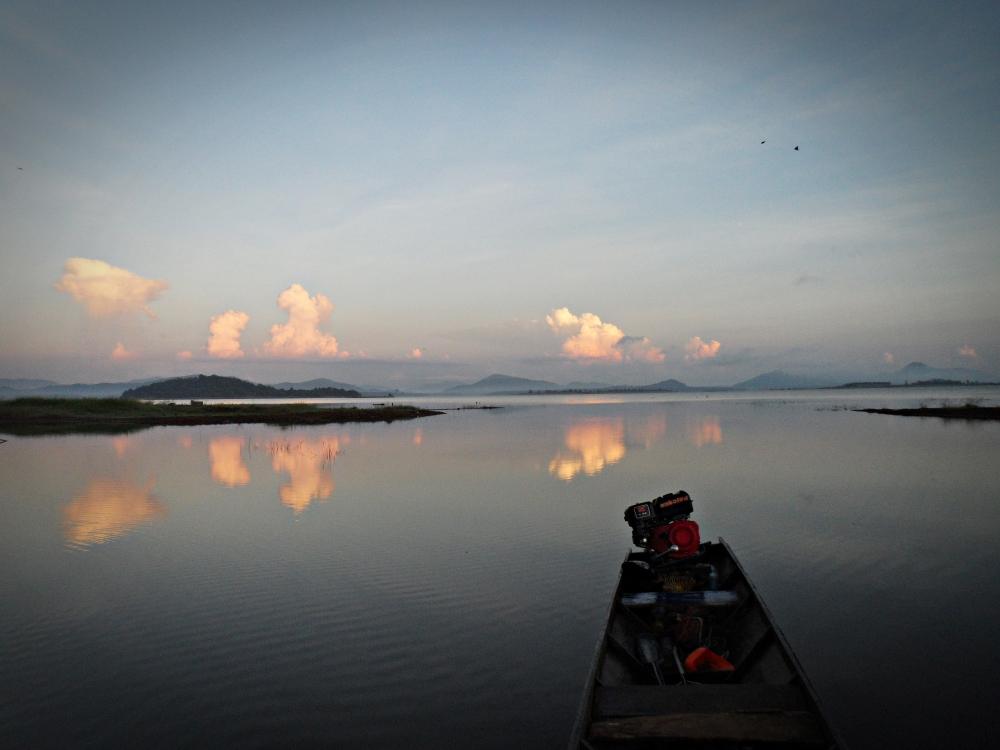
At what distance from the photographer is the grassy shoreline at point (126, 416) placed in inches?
2849

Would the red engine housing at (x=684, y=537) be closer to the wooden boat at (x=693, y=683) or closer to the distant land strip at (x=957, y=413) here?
the wooden boat at (x=693, y=683)

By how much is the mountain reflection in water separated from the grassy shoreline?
150 ft

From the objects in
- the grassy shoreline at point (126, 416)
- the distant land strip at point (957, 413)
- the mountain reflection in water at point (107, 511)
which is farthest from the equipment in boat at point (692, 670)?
the distant land strip at point (957, 413)

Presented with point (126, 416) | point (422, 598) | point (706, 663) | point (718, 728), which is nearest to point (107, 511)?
point (422, 598)

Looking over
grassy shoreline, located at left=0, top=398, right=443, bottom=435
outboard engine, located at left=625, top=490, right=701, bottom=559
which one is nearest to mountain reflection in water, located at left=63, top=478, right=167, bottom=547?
outboard engine, located at left=625, top=490, right=701, bottom=559

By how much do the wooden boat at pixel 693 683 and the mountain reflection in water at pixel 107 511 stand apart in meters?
15.8

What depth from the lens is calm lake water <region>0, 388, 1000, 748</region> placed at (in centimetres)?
826

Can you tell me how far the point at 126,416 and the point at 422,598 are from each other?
83.7 meters

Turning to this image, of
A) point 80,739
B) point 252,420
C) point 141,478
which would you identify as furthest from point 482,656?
point 252,420

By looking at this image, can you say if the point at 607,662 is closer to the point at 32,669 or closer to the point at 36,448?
the point at 32,669

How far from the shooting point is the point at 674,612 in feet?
35.2

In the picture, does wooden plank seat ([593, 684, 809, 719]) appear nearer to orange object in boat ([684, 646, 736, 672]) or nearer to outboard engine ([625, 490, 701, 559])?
orange object in boat ([684, 646, 736, 672])

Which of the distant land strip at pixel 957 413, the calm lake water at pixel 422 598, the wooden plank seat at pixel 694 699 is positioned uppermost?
the distant land strip at pixel 957 413

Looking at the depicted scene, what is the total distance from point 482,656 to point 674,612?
3428 millimetres
